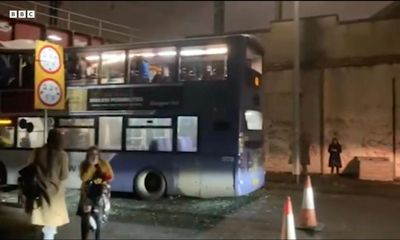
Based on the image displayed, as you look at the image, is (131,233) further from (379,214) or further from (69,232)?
(379,214)

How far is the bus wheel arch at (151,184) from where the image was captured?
1292 centimetres

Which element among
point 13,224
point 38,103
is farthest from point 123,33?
point 13,224

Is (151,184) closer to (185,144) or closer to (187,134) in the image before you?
(185,144)

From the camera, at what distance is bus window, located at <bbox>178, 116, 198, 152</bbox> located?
12.6 m

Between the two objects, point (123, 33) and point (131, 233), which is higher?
point (123, 33)

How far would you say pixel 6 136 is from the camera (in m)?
14.3

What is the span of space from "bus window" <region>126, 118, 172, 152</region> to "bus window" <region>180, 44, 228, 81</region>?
1.25 metres

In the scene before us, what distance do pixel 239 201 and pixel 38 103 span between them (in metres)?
5.08

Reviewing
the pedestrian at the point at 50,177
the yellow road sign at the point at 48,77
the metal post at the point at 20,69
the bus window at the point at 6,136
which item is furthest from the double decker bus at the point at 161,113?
the pedestrian at the point at 50,177

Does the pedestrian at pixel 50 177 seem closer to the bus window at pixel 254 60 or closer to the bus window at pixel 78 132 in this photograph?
the bus window at pixel 78 132

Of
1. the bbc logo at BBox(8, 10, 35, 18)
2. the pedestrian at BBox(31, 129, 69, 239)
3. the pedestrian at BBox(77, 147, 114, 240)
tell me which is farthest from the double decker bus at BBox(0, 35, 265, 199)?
the pedestrian at BBox(31, 129, 69, 239)

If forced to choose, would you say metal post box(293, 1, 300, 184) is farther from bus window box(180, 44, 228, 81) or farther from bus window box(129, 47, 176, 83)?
bus window box(129, 47, 176, 83)

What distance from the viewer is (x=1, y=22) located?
39.8 feet

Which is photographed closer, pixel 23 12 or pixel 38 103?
pixel 38 103
